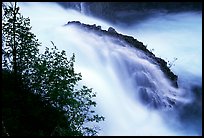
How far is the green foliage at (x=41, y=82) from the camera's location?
1352 cm

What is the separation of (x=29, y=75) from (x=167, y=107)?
1043 centimetres

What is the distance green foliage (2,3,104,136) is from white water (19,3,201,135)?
6.10 metres

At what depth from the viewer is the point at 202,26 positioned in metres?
36.3

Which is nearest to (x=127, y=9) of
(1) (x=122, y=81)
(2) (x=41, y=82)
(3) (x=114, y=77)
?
(3) (x=114, y=77)

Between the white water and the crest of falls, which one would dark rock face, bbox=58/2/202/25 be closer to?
the white water

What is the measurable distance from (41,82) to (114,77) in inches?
421

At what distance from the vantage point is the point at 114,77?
24.3 meters

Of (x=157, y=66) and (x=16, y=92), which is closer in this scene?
(x=16, y=92)

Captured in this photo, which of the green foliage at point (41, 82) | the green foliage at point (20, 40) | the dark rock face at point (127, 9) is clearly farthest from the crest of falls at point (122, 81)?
the dark rock face at point (127, 9)

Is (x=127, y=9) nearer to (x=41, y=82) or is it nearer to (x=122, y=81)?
(x=122, y=81)

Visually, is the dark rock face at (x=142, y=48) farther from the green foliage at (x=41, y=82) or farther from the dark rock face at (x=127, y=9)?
the green foliage at (x=41, y=82)

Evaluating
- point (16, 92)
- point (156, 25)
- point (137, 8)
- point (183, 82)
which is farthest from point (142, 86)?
point (137, 8)

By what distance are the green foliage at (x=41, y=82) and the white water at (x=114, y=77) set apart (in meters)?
6.10

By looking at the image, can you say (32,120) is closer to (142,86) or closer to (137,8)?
(142,86)
